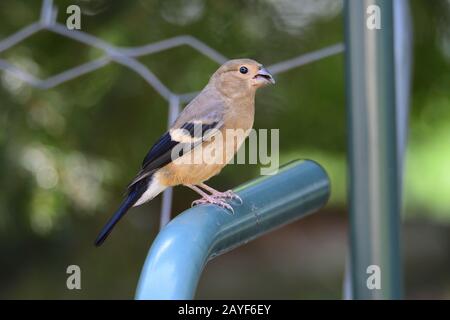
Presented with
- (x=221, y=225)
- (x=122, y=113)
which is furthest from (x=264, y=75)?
(x=122, y=113)

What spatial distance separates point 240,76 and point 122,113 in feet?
2.68

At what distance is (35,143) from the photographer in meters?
1.95

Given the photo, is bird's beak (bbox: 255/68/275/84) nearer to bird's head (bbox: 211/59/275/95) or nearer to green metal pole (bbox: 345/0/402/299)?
bird's head (bbox: 211/59/275/95)

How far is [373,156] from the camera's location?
107cm

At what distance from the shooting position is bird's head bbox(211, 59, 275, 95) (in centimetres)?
126

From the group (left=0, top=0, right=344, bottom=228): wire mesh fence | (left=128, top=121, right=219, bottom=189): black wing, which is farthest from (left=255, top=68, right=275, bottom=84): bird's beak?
(left=0, top=0, right=344, bottom=228): wire mesh fence

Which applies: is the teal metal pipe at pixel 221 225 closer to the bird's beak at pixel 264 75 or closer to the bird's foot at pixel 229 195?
the bird's foot at pixel 229 195

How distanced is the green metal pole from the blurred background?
0.87 m

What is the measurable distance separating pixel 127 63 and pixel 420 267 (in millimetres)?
1753

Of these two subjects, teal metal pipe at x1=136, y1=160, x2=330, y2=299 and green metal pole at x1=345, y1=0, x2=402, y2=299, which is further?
green metal pole at x1=345, y1=0, x2=402, y2=299

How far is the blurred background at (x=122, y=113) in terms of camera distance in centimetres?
196

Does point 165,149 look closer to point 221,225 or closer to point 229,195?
point 229,195

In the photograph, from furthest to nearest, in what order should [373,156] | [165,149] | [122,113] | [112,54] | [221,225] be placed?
[122,113] < [112,54] < [165,149] < [373,156] < [221,225]
